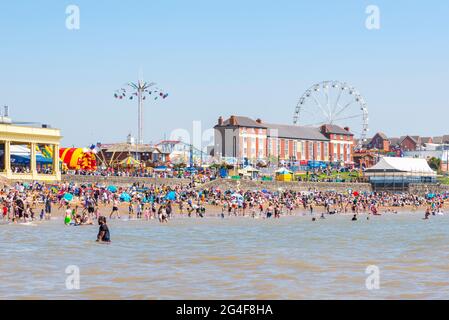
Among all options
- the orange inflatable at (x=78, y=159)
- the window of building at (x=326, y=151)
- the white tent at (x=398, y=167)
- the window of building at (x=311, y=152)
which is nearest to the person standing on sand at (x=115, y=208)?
the orange inflatable at (x=78, y=159)

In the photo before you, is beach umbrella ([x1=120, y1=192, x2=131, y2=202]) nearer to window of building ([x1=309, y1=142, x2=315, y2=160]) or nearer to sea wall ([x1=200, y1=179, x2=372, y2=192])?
sea wall ([x1=200, y1=179, x2=372, y2=192])

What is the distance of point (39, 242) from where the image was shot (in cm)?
3155

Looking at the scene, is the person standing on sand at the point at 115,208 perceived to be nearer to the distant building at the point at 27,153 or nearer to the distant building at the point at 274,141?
the distant building at the point at 27,153

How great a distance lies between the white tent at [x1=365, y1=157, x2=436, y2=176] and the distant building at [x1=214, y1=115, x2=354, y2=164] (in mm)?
25384

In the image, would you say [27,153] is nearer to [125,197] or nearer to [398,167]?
[125,197]

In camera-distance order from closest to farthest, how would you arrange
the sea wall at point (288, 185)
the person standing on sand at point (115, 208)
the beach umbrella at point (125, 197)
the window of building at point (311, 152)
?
the person standing on sand at point (115, 208) → the beach umbrella at point (125, 197) → the sea wall at point (288, 185) → the window of building at point (311, 152)

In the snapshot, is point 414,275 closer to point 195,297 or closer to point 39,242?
point 195,297

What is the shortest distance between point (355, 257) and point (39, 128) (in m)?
46.1

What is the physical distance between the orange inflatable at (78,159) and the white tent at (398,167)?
43.1 m

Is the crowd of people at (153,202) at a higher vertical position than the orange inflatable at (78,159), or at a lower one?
lower

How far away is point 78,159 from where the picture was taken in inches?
3430

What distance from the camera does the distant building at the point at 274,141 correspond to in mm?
136250

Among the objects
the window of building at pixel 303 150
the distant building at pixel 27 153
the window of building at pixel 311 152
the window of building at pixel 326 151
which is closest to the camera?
the distant building at pixel 27 153
